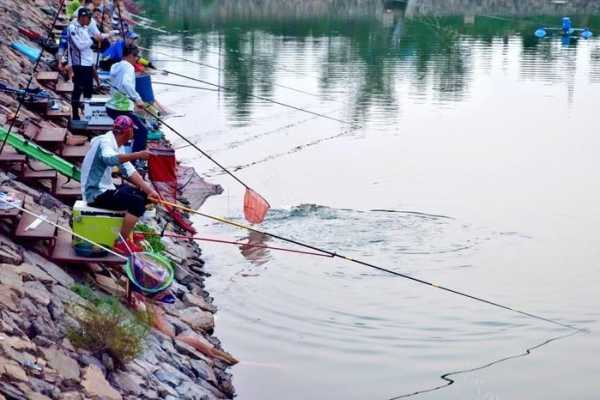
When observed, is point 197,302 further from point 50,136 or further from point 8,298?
point 8,298

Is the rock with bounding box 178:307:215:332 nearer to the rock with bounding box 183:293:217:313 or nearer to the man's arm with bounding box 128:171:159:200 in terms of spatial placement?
the rock with bounding box 183:293:217:313

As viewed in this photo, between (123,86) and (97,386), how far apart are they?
6388mm

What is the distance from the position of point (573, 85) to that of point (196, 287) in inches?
842

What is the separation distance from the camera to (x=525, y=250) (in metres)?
15.2

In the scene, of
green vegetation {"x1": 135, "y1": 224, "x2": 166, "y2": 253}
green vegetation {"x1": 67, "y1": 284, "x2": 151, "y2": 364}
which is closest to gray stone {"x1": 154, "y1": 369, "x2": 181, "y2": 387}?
green vegetation {"x1": 67, "y1": 284, "x2": 151, "y2": 364}

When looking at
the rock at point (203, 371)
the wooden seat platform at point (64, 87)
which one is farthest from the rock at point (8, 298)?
the wooden seat platform at point (64, 87)

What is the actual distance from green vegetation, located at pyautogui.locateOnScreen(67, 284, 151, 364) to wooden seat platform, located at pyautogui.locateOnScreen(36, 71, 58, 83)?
9.05m

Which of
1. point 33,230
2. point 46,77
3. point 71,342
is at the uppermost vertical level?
point 46,77

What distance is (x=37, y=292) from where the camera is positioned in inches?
337

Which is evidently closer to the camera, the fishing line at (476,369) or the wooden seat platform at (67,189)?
the fishing line at (476,369)

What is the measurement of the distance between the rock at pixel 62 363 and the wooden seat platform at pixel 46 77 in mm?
10286

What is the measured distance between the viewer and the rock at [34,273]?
881cm

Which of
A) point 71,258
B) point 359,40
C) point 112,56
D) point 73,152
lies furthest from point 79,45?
point 359,40

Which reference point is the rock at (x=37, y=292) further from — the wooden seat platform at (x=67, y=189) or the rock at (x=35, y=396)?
the wooden seat platform at (x=67, y=189)
